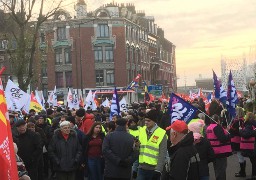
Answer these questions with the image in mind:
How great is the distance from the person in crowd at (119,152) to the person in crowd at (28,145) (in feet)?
6.18

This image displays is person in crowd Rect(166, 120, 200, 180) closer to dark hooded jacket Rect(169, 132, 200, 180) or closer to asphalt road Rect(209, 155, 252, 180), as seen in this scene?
dark hooded jacket Rect(169, 132, 200, 180)

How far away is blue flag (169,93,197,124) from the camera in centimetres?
1001

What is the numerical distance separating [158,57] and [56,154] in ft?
248

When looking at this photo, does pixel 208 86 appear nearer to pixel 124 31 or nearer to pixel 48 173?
pixel 124 31

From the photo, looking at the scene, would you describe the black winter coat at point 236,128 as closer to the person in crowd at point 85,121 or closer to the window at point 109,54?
the person in crowd at point 85,121

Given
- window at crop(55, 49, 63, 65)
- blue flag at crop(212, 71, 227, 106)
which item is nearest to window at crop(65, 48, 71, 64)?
window at crop(55, 49, 63, 65)

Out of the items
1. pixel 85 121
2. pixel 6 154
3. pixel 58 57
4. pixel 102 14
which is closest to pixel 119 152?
pixel 85 121

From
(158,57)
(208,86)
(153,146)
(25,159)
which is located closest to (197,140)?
(153,146)

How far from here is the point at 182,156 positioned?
630 centimetres

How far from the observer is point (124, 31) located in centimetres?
6412

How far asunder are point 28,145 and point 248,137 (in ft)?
16.3

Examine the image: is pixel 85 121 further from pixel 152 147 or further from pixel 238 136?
pixel 152 147

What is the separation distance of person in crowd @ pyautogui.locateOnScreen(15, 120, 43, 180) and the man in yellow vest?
8.11ft

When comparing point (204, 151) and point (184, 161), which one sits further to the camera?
point (204, 151)
